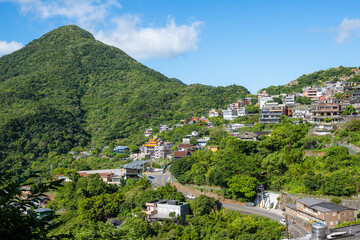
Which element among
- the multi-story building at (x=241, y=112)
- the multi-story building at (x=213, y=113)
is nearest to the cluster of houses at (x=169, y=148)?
the multi-story building at (x=241, y=112)

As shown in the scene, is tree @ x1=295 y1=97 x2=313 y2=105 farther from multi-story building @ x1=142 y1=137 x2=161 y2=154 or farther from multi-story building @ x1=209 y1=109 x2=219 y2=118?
multi-story building @ x1=142 y1=137 x2=161 y2=154

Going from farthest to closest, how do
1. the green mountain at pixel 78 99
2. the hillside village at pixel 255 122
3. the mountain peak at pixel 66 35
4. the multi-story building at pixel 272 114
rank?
the mountain peak at pixel 66 35 → the green mountain at pixel 78 99 → the multi-story building at pixel 272 114 → the hillside village at pixel 255 122

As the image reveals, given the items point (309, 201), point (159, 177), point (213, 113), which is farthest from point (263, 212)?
point (213, 113)

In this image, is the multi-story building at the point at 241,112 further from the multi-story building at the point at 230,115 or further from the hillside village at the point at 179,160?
the multi-story building at the point at 230,115

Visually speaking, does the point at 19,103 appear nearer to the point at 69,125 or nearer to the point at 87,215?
the point at 69,125

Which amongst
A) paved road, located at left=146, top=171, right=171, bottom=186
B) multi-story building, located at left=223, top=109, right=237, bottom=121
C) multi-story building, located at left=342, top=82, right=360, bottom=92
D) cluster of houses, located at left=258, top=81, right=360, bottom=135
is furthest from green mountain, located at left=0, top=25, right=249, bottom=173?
multi-story building, located at left=342, top=82, right=360, bottom=92

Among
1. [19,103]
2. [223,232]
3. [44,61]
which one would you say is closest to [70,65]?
[44,61]

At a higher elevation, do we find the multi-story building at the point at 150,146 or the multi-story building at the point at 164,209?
the multi-story building at the point at 150,146

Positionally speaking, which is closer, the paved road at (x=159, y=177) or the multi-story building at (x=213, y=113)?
the paved road at (x=159, y=177)
